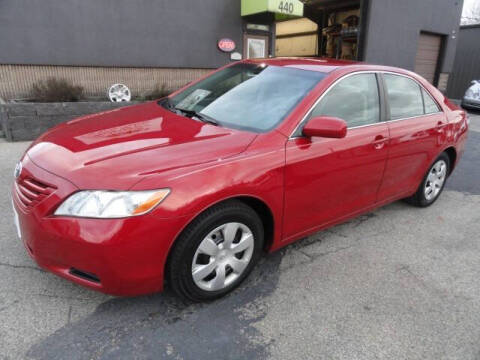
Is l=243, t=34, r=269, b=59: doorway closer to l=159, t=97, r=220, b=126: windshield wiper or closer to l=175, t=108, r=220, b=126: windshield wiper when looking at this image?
l=159, t=97, r=220, b=126: windshield wiper

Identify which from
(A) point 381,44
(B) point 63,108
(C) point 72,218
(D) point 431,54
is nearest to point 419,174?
(C) point 72,218

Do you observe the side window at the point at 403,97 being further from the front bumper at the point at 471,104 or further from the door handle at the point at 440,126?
the front bumper at the point at 471,104

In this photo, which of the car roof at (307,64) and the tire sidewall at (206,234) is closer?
the tire sidewall at (206,234)

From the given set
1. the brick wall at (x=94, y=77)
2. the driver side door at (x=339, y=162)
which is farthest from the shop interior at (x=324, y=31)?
the driver side door at (x=339, y=162)

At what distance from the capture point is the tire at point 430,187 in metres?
4.03

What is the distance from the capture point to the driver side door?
2.63m

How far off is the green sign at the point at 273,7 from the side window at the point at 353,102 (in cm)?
636

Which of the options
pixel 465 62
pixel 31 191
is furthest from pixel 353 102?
pixel 465 62

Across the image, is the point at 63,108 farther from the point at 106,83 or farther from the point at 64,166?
the point at 64,166

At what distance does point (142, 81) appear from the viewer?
28.4 feet

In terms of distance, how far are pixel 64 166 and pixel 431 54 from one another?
16511 mm

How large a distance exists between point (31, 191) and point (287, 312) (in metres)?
1.76

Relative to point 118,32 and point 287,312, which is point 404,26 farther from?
point 287,312

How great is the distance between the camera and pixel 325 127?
99.0 inches
